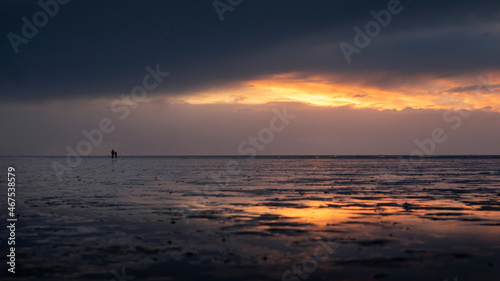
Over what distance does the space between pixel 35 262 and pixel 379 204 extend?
20.8 metres

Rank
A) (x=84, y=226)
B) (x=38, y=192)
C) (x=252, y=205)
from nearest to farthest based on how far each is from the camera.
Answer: (x=84, y=226), (x=252, y=205), (x=38, y=192)

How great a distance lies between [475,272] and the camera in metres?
13.4

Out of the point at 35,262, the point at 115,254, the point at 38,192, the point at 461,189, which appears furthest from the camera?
the point at 461,189

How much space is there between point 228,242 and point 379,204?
1497 cm

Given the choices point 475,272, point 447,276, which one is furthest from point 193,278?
point 475,272

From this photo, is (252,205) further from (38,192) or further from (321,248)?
(38,192)

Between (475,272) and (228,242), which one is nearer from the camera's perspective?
(475,272)
